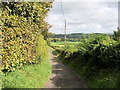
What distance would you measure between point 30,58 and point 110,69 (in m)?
5.28

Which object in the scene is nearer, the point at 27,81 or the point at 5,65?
the point at 5,65

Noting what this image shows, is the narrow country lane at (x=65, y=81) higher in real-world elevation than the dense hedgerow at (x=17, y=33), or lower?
lower

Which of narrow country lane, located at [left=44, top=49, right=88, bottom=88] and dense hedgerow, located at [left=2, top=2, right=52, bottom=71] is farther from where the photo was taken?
narrow country lane, located at [left=44, top=49, right=88, bottom=88]

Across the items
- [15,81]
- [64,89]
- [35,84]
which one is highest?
[15,81]

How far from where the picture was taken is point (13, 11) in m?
6.73

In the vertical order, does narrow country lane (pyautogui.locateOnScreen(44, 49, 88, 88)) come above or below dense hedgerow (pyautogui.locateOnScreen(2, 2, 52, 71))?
below

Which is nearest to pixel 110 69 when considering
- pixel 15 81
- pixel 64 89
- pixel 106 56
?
pixel 106 56

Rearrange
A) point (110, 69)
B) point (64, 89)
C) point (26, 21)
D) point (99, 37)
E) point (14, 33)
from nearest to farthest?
point (14, 33)
point (26, 21)
point (110, 69)
point (64, 89)
point (99, 37)

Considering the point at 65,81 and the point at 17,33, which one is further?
the point at 65,81

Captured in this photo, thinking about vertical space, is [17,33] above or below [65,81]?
above

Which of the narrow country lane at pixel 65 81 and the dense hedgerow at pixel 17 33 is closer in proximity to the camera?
the dense hedgerow at pixel 17 33

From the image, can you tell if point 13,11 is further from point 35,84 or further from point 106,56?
point 106,56

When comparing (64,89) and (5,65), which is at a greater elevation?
(5,65)

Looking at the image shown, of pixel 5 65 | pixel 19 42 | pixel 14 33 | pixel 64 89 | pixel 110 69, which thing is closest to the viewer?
pixel 5 65
